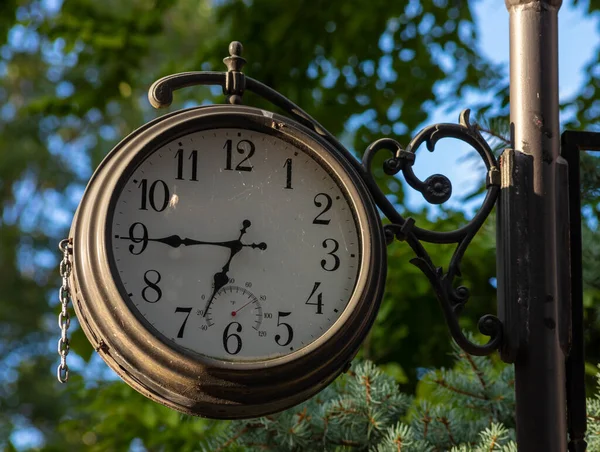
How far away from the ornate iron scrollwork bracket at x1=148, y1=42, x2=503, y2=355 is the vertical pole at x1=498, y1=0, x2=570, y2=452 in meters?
0.06

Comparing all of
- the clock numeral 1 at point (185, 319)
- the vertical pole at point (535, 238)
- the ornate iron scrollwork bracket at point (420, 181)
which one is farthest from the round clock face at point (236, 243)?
the vertical pole at point (535, 238)

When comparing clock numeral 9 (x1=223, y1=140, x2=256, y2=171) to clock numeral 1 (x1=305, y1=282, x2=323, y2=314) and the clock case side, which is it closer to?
the clock case side

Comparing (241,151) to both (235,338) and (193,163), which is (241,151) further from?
(235,338)

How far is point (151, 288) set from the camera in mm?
2395

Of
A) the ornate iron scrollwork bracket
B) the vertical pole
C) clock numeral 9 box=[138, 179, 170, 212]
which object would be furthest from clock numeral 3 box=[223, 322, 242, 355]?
the vertical pole

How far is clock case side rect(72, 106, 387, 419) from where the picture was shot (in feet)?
7.52

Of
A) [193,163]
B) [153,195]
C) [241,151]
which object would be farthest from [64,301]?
[241,151]

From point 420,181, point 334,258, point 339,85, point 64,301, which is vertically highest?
point 339,85

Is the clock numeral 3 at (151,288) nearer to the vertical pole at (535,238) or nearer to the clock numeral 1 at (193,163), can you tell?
the clock numeral 1 at (193,163)

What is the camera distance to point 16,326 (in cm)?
1482

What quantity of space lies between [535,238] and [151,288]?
944 millimetres

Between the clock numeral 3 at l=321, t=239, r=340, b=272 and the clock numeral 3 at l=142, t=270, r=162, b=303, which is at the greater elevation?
the clock numeral 3 at l=321, t=239, r=340, b=272

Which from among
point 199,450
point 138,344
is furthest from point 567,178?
point 199,450

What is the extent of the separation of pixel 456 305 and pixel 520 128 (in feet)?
1.60
